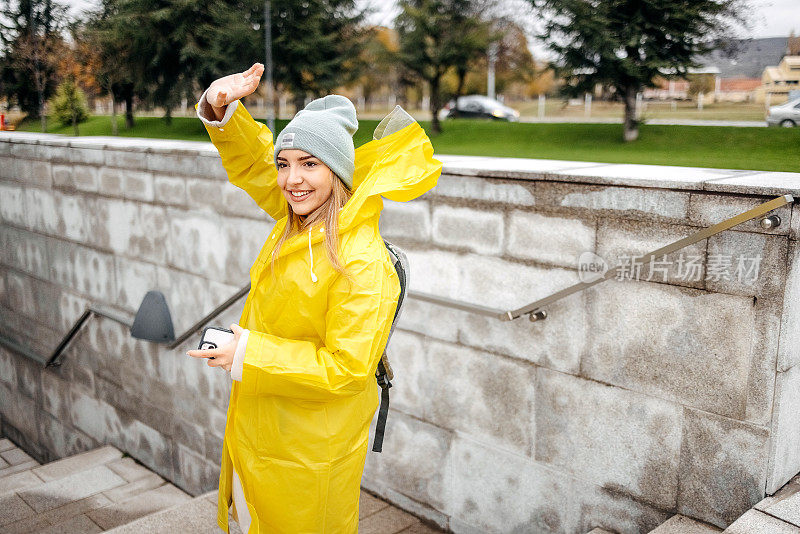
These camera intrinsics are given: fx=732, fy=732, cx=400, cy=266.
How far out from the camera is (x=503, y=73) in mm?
13281

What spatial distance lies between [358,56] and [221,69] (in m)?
2.12

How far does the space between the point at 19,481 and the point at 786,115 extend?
671 centimetres

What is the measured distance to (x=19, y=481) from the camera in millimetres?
5977

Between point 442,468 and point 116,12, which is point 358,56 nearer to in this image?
point 116,12

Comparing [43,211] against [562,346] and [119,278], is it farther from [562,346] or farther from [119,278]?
[562,346]

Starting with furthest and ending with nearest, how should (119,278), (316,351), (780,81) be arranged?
1. (119,278)
2. (780,81)
3. (316,351)

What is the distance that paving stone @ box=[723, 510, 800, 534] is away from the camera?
242 cm

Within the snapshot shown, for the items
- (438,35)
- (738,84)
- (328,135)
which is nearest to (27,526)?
(328,135)

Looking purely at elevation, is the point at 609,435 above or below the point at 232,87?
below

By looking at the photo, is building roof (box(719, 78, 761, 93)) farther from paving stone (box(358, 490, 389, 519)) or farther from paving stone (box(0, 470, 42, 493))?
paving stone (box(0, 470, 42, 493))

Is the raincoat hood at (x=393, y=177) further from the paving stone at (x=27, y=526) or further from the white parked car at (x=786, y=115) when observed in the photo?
the white parked car at (x=786, y=115)

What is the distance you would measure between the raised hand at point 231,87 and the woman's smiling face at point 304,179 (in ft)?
0.66

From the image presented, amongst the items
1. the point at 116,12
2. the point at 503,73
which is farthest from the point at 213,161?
the point at 503,73

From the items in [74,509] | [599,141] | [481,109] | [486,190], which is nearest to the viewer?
[486,190]
